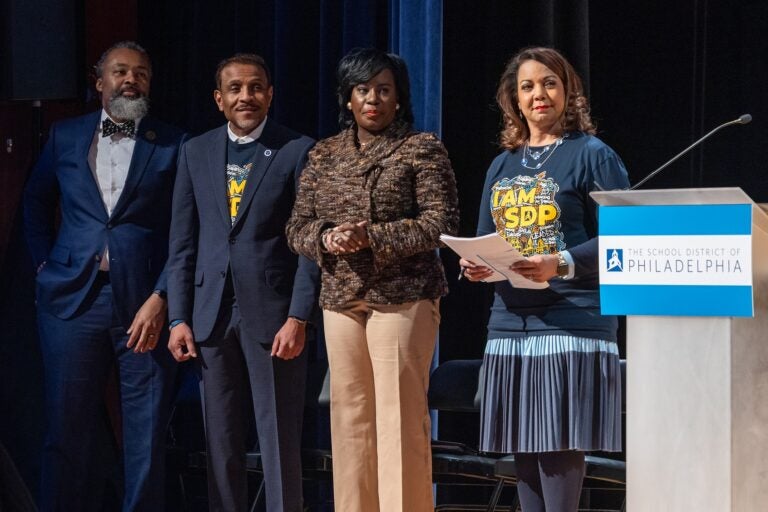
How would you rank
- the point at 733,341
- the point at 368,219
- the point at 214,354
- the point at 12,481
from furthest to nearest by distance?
1. the point at 214,354
2. the point at 368,219
3. the point at 733,341
4. the point at 12,481

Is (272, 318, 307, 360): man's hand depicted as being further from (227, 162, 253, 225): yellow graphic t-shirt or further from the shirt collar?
the shirt collar

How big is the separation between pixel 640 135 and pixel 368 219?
1.45 metres

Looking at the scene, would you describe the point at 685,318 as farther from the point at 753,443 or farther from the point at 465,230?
the point at 465,230

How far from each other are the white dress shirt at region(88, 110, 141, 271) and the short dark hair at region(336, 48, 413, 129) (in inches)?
39.6

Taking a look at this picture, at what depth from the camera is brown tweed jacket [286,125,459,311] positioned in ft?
11.1

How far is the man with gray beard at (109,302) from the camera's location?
13.5 feet

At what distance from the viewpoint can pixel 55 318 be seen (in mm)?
4176

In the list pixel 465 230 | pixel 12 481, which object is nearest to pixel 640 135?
pixel 465 230

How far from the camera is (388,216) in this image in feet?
11.4

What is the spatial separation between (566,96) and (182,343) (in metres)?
1.50

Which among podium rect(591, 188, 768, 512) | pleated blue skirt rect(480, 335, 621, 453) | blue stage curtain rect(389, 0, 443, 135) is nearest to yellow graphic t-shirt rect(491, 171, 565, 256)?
pleated blue skirt rect(480, 335, 621, 453)

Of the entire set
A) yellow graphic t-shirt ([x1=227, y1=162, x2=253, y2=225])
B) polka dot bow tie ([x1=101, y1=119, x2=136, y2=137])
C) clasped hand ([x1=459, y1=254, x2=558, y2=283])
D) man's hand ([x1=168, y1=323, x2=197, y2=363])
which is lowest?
man's hand ([x1=168, y1=323, x2=197, y2=363])

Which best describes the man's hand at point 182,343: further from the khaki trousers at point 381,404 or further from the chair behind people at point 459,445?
the chair behind people at point 459,445

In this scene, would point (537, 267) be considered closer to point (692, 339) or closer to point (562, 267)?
point (562, 267)
